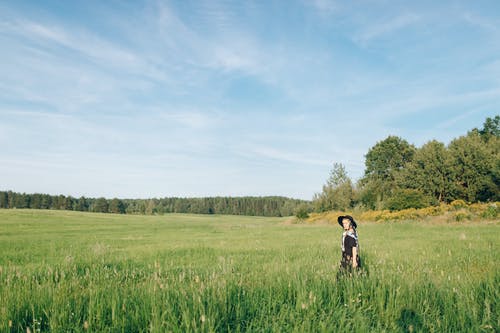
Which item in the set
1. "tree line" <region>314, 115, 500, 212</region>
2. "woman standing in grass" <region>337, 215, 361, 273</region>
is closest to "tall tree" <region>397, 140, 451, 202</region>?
"tree line" <region>314, 115, 500, 212</region>

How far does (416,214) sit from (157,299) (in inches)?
1407

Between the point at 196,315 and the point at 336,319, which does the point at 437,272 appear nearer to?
the point at 336,319

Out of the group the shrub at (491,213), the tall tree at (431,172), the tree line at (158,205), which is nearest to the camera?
the shrub at (491,213)

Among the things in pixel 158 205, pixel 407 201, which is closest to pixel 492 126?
pixel 407 201

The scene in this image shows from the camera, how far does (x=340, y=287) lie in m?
4.55

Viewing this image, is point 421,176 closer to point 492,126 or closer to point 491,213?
point 491,213

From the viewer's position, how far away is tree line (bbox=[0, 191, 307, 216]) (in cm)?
12388

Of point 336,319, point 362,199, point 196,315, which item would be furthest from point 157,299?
point 362,199

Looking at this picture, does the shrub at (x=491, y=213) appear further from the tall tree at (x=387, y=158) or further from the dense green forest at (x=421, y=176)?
the tall tree at (x=387, y=158)

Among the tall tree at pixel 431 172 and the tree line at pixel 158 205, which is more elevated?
the tall tree at pixel 431 172

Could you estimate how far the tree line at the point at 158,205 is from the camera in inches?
4877

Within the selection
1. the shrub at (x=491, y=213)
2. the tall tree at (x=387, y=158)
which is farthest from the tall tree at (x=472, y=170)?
the shrub at (x=491, y=213)

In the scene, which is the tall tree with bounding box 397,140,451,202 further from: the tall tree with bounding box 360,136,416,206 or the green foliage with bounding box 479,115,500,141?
the green foliage with bounding box 479,115,500,141

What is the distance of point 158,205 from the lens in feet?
542
